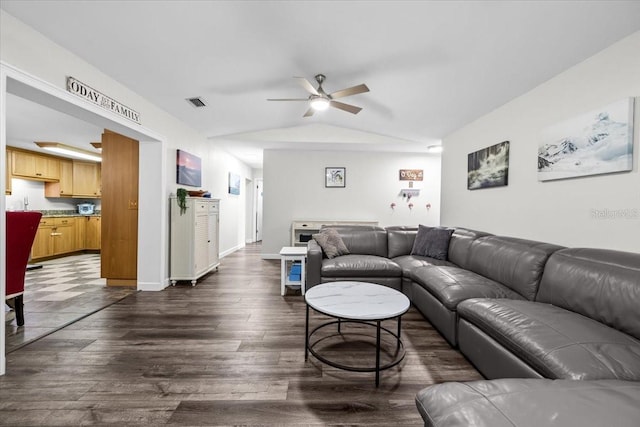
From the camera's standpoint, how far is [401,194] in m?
5.91

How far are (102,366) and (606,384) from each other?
9.33 ft

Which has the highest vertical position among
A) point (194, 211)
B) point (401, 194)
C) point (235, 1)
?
point (235, 1)

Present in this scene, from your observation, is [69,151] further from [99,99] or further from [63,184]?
[99,99]

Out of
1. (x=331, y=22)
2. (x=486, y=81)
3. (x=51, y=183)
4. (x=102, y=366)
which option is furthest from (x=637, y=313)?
(x=51, y=183)

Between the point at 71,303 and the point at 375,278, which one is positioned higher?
the point at 375,278

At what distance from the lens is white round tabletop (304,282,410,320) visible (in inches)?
67.4

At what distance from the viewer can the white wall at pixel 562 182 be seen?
1836mm

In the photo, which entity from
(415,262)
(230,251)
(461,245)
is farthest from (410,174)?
(230,251)

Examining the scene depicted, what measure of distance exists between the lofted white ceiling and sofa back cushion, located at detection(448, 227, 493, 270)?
158 centimetres

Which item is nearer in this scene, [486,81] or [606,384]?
[606,384]

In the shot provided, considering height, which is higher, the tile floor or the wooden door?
the wooden door

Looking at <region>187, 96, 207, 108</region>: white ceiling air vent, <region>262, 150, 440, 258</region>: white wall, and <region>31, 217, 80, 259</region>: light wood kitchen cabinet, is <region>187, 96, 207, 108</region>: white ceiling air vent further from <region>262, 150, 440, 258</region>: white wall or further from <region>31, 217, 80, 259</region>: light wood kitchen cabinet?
<region>31, 217, 80, 259</region>: light wood kitchen cabinet

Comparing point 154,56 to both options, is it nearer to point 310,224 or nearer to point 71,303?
point 71,303

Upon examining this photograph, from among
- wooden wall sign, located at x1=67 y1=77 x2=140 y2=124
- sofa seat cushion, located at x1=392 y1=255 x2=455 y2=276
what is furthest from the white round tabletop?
wooden wall sign, located at x1=67 y1=77 x2=140 y2=124
